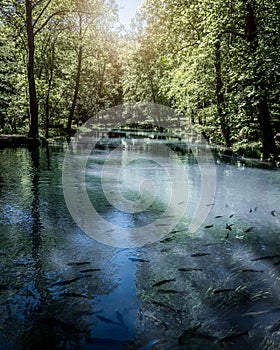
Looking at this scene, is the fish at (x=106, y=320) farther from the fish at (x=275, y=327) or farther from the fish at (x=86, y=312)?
the fish at (x=275, y=327)

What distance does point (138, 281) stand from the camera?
4.14m

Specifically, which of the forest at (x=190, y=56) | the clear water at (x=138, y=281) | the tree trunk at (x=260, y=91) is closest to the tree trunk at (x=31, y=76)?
the forest at (x=190, y=56)

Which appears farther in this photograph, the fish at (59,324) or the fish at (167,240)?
the fish at (167,240)

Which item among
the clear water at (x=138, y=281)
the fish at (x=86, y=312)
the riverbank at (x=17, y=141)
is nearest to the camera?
the clear water at (x=138, y=281)

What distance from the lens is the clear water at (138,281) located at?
10.0 feet

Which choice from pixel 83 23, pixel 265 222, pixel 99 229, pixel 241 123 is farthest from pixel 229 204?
pixel 83 23

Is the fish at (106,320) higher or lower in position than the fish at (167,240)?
lower

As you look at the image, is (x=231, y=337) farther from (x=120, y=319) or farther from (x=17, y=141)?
(x=17, y=141)

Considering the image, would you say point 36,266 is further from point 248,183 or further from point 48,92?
point 48,92

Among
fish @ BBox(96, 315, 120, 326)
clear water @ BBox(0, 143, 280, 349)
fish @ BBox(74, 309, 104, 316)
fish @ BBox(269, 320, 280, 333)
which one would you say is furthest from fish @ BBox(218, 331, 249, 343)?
fish @ BBox(74, 309, 104, 316)

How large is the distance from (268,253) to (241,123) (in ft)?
36.8

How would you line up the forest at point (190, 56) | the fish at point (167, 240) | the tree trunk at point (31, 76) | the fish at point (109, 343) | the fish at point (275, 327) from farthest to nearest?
the tree trunk at point (31, 76) < the forest at point (190, 56) < the fish at point (167, 240) < the fish at point (275, 327) < the fish at point (109, 343)

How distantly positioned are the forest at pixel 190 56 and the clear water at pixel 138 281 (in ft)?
24.6

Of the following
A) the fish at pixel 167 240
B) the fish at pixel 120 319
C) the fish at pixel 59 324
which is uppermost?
the fish at pixel 167 240
